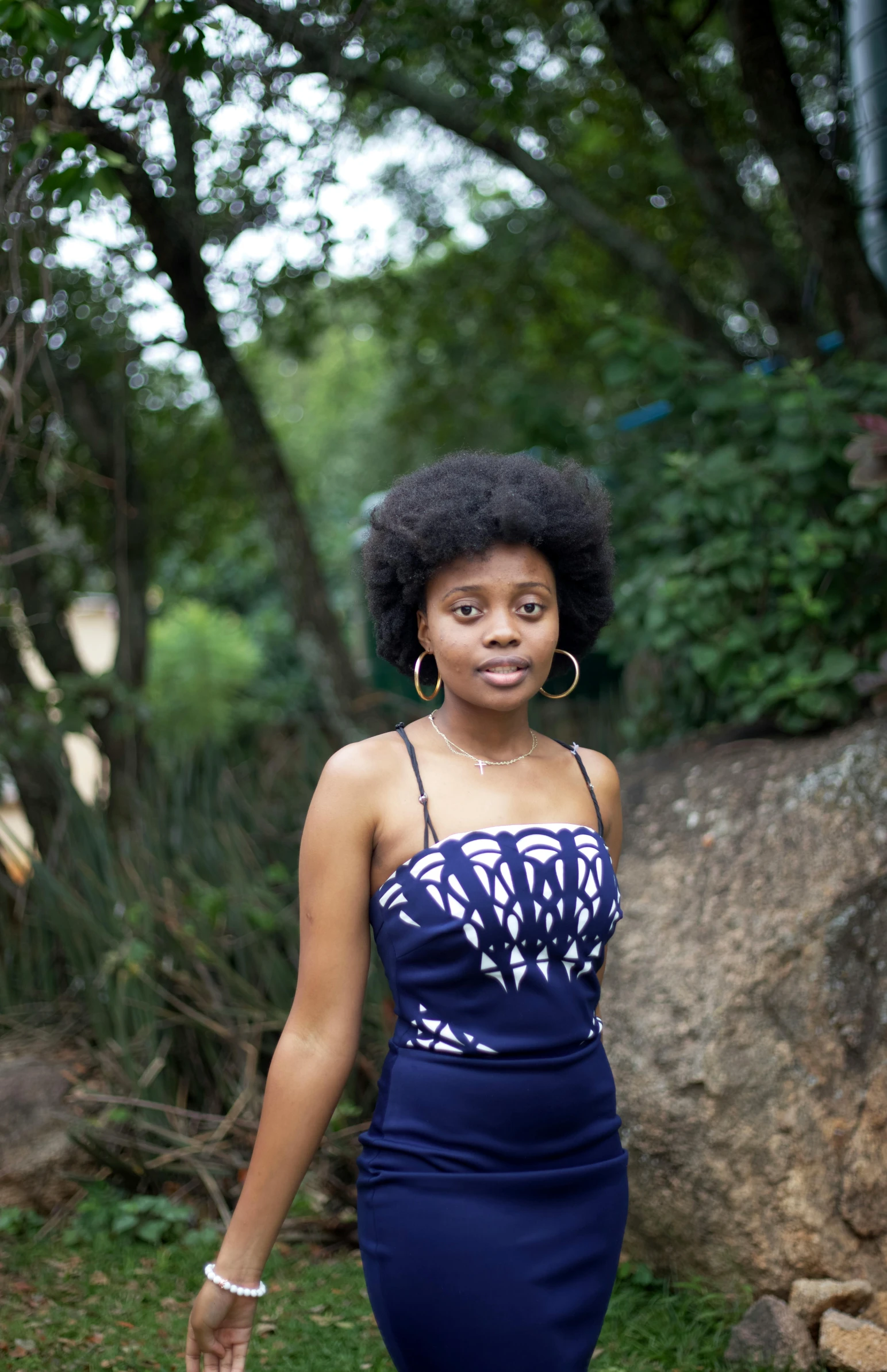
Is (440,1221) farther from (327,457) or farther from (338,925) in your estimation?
(327,457)

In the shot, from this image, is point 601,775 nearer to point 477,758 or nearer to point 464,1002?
point 477,758

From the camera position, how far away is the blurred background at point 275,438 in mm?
3486

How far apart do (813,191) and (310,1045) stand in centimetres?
359

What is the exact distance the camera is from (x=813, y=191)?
4168 mm

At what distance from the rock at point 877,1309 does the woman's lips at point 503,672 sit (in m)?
1.84

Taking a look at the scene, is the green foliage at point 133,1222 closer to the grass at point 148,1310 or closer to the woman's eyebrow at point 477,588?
the grass at point 148,1310

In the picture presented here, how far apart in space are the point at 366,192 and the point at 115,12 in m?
3.53

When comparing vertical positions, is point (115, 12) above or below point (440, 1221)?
above

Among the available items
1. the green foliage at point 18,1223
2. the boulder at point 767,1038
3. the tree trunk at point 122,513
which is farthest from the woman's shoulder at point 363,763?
the tree trunk at point 122,513

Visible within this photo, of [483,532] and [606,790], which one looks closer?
[483,532]

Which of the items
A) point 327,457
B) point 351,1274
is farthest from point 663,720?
point 327,457

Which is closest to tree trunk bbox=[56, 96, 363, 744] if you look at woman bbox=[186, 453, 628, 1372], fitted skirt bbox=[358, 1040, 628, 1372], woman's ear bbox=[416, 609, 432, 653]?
woman's ear bbox=[416, 609, 432, 653]

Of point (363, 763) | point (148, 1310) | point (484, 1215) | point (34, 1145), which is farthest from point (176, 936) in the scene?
point (484, 1215)

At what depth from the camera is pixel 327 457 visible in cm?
2311
